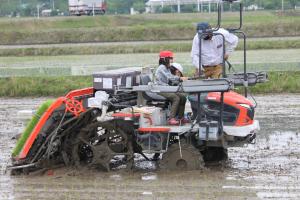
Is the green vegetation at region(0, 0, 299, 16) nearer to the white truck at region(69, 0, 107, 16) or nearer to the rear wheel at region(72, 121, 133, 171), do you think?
the white truck at region(69, 0, 107, 16)

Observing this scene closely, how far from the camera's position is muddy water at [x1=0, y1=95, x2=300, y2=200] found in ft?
28.4

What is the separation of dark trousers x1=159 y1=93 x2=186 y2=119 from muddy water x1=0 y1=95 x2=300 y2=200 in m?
0.87

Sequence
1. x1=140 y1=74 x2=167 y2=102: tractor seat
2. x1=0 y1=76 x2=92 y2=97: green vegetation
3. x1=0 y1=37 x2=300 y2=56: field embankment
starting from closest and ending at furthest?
x1=140 y1=74 x2=167 y2=102: tractor seat → x1=0 y1=76 x2=92 y2=97: green vegetation → x1=0 y1=37 x2=300 y2=56: field embankment

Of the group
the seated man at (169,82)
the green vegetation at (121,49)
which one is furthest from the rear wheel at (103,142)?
the green vegetation at (121,49)

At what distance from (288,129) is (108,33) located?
32494 mm

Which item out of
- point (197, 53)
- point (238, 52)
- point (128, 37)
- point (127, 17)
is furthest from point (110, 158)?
point (127, 17)

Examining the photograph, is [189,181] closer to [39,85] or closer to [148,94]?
[148,94]

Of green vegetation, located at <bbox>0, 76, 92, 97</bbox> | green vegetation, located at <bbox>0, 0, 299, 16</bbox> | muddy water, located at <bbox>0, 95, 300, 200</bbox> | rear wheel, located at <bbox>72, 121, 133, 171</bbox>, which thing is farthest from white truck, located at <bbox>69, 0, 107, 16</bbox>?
rear wheel, located at <bbox>72, 121, 133, 171</bbox>

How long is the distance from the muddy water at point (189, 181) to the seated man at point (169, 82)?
0.85m

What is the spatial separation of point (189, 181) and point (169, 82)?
145 centimetres

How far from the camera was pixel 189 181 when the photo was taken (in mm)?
9328

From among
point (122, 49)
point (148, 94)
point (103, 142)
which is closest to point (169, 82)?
point (148, 94)

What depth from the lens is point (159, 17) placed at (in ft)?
205

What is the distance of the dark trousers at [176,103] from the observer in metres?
9.94
